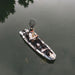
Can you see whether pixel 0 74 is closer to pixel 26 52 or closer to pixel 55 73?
pixel 26 52

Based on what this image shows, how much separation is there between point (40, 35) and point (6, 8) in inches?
866

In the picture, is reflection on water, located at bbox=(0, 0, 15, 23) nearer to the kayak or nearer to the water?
the water

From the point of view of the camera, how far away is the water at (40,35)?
95.0 feet

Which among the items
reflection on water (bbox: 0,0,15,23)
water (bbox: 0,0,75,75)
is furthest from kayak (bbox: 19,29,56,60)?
reflection on water (bbox: 0,0,15,23)

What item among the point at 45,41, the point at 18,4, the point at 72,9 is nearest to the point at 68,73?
the point at 45,41

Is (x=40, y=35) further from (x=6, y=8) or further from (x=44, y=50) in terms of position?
(x=6, y=8)

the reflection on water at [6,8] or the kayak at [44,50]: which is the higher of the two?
the reflection on water at [6,8]

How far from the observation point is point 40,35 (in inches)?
1497

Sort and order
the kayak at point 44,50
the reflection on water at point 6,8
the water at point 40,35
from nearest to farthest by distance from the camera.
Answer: the water at point 40,35 < the kayak at point 44,50 < the reflection on water at point 6,8

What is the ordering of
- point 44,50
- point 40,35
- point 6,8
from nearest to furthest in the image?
point 44,50
point 40,35
point 6,8

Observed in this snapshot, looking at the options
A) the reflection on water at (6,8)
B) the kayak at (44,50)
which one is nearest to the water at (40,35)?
the reflection on water at (6,8)

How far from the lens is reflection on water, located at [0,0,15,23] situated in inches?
1826

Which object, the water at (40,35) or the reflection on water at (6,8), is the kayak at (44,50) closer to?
the water at (40,35)

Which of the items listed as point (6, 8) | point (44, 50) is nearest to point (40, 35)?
point (44, 50)
